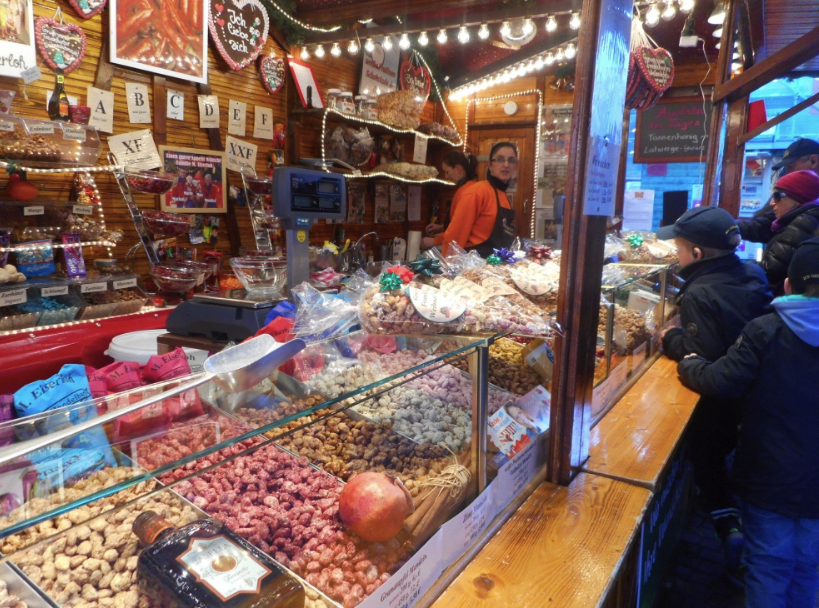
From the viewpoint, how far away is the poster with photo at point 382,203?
18.3ft

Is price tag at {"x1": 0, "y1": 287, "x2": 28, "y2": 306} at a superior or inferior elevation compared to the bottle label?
superior

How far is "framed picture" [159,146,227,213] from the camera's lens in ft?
11.8

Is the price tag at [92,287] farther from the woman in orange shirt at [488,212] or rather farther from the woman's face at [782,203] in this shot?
the woman's face at [782,203]

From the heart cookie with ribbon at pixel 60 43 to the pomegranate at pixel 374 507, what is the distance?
10.1 ft

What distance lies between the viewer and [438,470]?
111 cm

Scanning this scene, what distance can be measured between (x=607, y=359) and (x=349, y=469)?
126 centimetres

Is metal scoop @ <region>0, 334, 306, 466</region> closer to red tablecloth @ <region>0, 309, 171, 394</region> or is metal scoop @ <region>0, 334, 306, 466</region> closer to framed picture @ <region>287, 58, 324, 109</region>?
red tablecloth @ <region>0, 309, 171, 394</region>

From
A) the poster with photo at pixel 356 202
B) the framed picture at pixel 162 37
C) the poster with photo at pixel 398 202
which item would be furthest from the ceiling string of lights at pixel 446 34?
the poster with photo at pixel 398 202

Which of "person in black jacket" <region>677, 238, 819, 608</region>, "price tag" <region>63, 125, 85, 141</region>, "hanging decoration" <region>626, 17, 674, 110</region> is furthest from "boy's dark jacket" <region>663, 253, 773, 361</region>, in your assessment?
"price tag" <region>63, 125, 85, 141</region>

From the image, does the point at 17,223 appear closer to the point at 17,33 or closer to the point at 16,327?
the point at 16,327

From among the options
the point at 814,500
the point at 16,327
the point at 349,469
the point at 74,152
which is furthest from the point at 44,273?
the point at 814,500

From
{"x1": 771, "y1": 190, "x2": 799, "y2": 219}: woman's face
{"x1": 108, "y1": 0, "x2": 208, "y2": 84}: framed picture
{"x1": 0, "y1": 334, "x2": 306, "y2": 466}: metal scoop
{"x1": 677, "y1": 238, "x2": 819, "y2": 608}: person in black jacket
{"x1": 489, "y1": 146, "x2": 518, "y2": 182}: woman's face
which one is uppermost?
{"x1": 108, "y1": 0, "x2": 208, "y2": 84}: framed picture

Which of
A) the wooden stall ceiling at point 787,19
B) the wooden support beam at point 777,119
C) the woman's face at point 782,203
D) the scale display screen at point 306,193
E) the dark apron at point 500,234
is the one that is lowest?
the dark apron at point 500,234

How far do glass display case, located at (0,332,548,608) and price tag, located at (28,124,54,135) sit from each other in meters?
1.85
